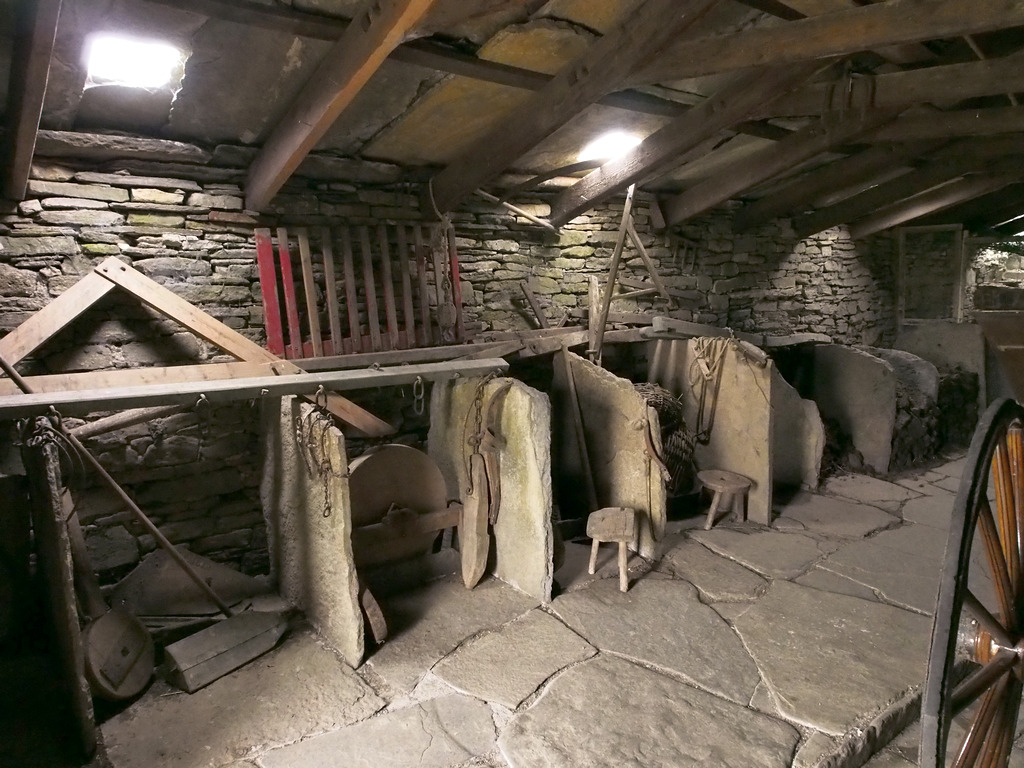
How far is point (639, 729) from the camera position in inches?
97.7

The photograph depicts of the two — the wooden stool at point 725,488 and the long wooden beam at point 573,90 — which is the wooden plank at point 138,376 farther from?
the wooden stool at point 725,488

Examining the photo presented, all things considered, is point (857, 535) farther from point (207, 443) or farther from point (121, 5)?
point (121, 5)

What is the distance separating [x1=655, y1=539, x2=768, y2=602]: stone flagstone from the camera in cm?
355

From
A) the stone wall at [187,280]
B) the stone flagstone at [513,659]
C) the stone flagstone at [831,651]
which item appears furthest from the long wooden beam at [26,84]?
the stone flagstone at [831,651]

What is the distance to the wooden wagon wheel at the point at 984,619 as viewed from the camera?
4.75ft

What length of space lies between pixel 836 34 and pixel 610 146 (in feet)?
6.09

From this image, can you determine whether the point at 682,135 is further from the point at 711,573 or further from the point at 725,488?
the point at 711,573

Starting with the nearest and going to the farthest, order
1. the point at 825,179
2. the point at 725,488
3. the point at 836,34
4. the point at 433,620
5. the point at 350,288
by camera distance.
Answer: the point at 836,34, the point at 433,620, the point at 350,288, the point at 725,488, the point at 825,179

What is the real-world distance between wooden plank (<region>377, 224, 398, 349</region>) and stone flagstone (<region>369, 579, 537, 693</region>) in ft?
5.30

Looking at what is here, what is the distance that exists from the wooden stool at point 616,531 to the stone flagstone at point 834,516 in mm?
1532

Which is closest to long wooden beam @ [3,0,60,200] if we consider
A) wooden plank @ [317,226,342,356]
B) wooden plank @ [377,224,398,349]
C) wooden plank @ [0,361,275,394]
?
wooden plank @ [0,361,275,394]

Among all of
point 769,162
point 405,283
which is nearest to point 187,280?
point 405,283

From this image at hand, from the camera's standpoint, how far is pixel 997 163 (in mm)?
5496

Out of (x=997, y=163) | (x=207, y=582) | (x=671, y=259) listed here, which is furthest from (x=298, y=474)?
(x=997, y=163)
